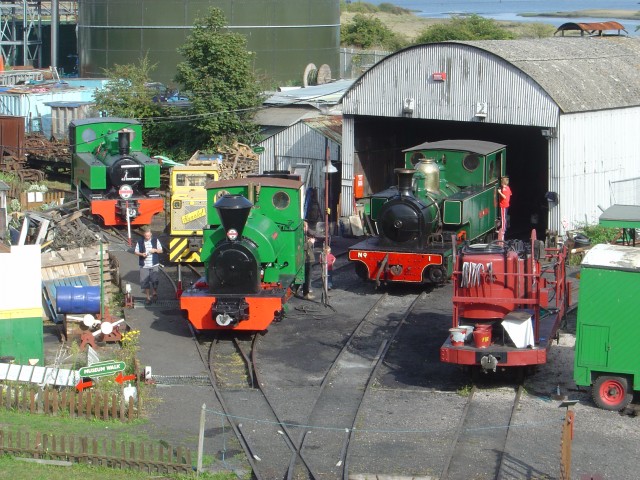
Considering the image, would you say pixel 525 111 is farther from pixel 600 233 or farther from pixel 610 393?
pixel 610 393

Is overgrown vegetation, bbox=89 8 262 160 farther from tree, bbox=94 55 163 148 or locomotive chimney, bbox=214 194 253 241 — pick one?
locomotive chimney, bbox=214 194 253 241

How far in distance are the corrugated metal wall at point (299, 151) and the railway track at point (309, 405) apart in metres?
10.4

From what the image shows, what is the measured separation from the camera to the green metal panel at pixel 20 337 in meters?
15.2

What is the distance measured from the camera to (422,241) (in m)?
20.6

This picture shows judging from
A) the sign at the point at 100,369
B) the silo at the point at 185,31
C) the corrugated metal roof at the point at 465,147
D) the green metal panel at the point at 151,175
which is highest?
the silo at the point at 185,31

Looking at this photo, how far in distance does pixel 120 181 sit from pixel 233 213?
11985 millimetres

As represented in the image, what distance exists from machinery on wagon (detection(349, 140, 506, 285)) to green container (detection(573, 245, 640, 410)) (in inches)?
268

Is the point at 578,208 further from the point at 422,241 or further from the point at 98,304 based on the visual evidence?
the point at 98,304

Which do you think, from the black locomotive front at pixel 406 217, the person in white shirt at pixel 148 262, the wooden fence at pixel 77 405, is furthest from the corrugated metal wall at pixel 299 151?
the wooden fence at pixel 77 405

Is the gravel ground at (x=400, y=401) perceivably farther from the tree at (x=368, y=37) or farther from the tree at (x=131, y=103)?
the tree at (x=368, y=37)

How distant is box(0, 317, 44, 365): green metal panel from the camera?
49.9 ft

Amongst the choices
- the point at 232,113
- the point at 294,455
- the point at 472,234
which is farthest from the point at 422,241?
the point at 232,113

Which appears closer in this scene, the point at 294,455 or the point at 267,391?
the point at 294,455

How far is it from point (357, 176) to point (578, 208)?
20.1 feet
